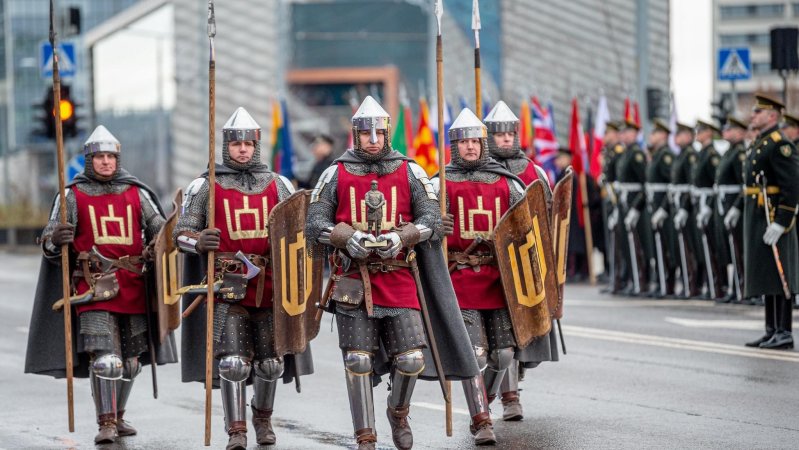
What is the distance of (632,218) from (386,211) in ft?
34.6

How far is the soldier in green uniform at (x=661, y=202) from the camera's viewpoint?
18.1m

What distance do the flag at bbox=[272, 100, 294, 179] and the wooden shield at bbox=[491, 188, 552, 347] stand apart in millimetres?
15414

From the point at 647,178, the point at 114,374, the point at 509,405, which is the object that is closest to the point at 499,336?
the point at 509,405

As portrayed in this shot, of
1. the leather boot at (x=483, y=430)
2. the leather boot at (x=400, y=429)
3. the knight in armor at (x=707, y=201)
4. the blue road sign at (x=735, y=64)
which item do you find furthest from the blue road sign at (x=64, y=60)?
the leather boot at (x=400, y=429)

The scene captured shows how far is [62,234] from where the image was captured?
30.9ft

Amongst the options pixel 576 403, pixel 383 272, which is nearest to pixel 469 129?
pixel 383 272

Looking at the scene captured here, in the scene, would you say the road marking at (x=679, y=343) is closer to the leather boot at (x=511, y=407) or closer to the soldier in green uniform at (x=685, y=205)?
the soldier in green uniform at (x=685, y=205)

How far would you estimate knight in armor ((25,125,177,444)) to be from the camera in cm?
946

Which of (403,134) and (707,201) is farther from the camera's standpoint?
(403,134)

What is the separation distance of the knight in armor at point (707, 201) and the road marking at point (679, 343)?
112 inches

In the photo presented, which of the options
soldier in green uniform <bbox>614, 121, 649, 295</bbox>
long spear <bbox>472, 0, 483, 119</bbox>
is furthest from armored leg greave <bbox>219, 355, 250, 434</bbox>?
soldier in green uniform <bbox>614, 121, 649, 295</bbox>

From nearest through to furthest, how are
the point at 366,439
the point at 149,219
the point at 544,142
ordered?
the point at 366,439
the point at 149,219
the point at 544,142

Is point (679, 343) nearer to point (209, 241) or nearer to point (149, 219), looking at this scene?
point (149, 219)

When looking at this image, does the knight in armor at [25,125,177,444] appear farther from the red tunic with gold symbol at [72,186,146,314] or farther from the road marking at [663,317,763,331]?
the road marking at [663,317,763,331]
